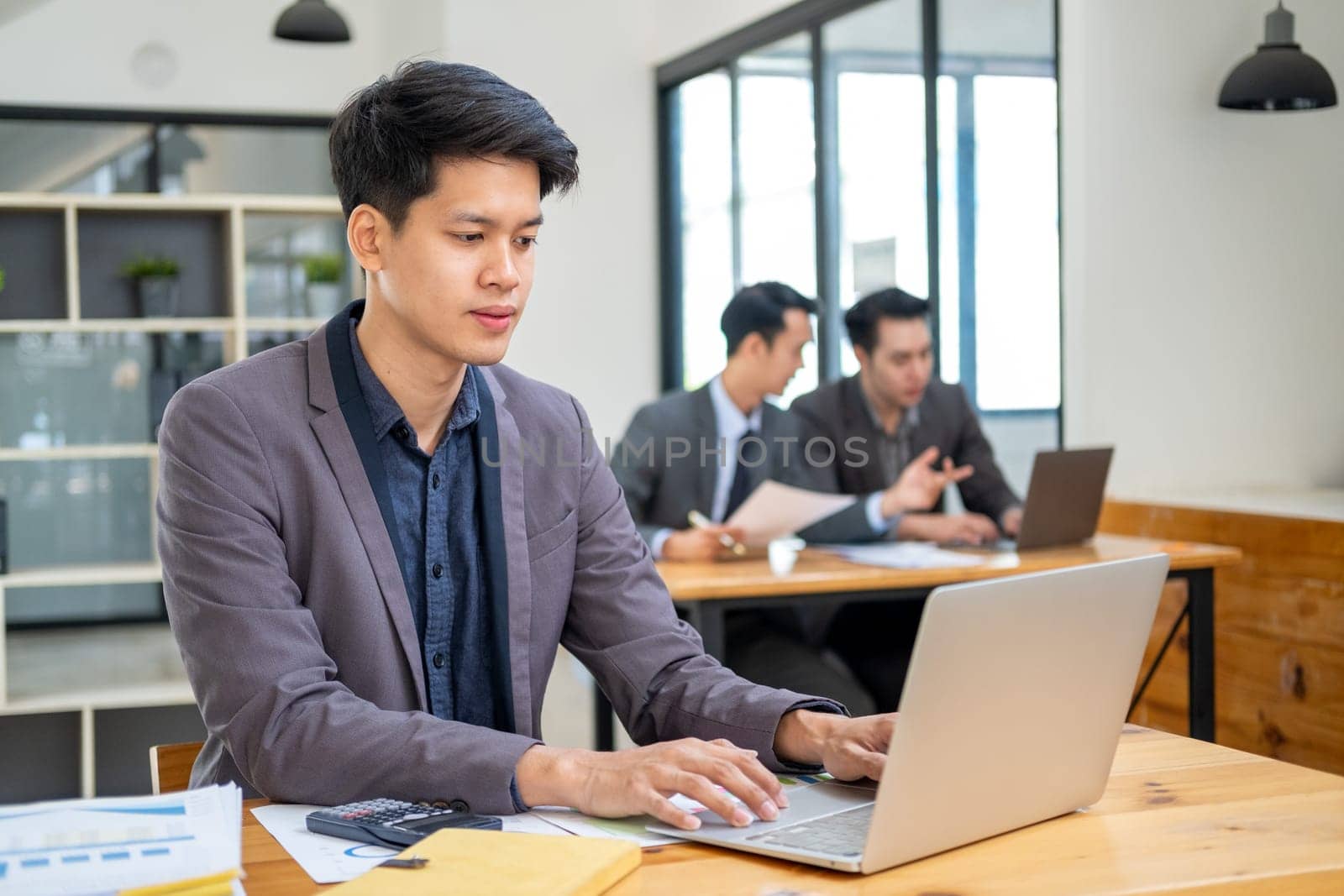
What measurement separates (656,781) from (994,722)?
0.95 ft

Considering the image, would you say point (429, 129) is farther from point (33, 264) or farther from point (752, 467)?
point (33, 264)

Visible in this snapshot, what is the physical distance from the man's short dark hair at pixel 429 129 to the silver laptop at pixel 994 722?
0.72m

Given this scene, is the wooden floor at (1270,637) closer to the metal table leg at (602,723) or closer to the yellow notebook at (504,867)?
the metal table leg at (602,723)

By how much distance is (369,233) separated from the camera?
159 cm

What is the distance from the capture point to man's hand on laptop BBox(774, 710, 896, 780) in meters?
1.32

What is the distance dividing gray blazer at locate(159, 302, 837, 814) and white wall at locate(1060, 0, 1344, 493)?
277 centimetres

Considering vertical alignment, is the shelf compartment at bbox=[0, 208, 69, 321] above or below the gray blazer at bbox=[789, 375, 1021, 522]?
above

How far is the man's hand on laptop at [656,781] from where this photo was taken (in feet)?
3.92

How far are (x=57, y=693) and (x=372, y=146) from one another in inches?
139

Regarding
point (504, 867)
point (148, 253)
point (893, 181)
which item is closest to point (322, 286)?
→ point (148, 253)

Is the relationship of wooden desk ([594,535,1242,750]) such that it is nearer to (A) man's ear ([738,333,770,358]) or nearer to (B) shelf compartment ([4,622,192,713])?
(A) man's ear ([738,333,770,358])

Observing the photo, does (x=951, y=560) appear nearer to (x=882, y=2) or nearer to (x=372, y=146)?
(x=372, y=146)

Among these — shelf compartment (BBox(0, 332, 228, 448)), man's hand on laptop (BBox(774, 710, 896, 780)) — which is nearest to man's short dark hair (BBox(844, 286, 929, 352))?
shelf compartment (BBox(0, 332, 228, 448))

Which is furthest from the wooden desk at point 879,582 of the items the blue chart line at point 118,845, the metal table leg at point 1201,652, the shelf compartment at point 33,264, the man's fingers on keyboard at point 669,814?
the shelf compartment at point 33,264
